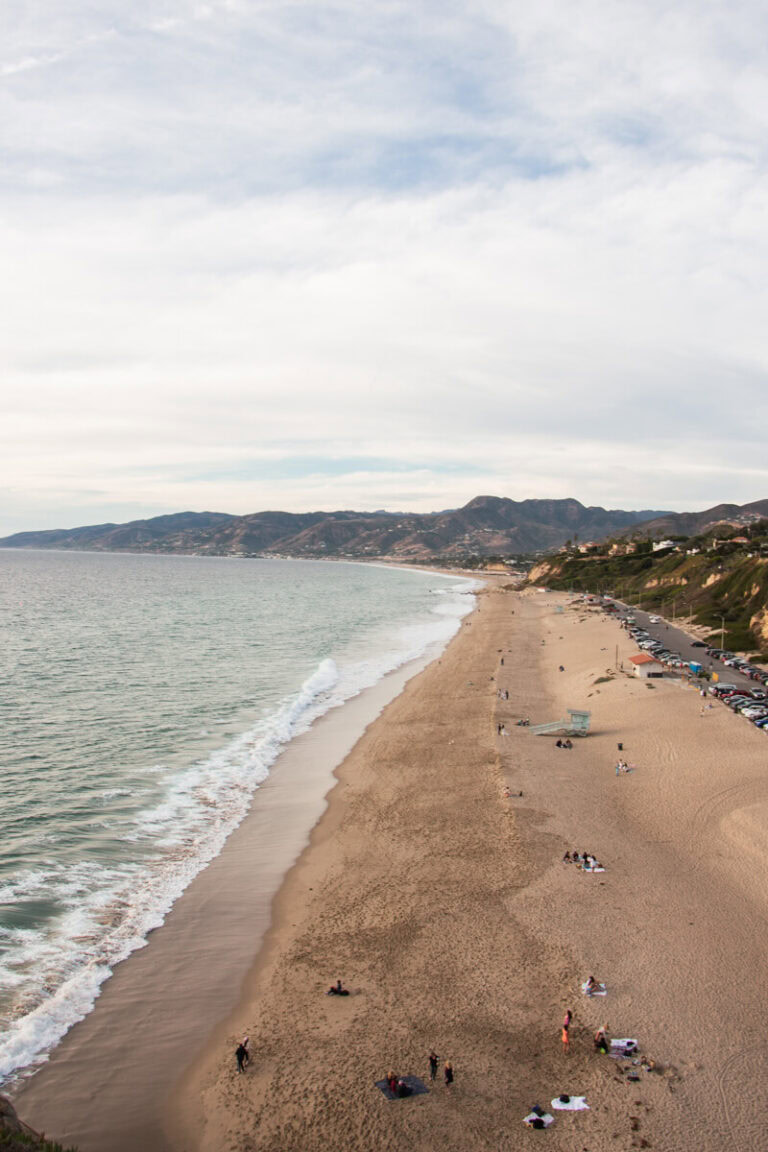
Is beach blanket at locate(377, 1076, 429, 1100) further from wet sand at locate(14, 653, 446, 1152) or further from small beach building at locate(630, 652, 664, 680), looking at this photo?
small beach building at locate(630, 652, 664, 680)

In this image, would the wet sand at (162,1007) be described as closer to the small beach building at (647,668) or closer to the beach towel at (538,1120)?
the beach towel at (538,1120)

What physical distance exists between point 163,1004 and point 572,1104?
8.46 meters

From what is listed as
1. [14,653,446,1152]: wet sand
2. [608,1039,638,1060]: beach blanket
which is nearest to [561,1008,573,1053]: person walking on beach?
[608,1039,638,1060]: beach blanket

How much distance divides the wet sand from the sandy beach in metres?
0.52

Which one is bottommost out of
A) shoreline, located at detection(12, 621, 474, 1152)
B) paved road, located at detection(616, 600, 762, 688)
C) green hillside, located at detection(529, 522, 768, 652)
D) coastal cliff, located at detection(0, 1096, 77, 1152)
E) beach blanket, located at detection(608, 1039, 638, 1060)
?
shoreline, located at detection(12, 621, 474, 1152)

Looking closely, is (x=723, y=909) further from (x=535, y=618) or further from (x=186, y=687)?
(x=535, y=618)

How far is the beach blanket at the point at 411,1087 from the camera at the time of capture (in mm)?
12078

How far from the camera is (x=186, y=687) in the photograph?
44656 mm

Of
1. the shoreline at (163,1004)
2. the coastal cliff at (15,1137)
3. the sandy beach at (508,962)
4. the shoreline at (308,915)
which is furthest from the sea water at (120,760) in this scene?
the sandy beach at (508,962)

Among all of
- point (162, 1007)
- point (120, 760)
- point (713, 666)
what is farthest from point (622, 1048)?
point (713, 666)

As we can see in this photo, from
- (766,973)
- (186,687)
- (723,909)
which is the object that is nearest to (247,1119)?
(766,973)

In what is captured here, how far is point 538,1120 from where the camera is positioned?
450 inches

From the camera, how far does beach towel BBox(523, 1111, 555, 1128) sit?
37.4ft

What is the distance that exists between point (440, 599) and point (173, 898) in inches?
4494
